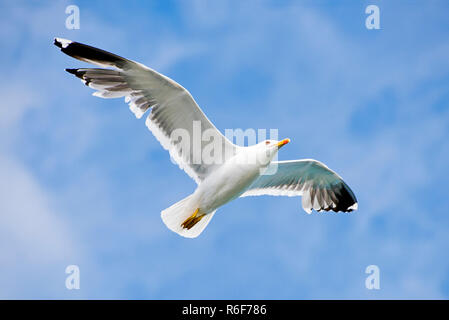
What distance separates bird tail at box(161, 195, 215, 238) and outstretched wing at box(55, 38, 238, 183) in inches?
→ 15.1

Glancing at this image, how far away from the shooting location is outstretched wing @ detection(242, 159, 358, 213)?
760 centimetres

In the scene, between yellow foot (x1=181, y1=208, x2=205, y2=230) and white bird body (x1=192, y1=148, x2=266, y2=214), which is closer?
white bird body (x1=192, y1=148, x2=266, y2=214)

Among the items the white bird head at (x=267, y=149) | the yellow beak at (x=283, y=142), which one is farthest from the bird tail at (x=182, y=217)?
the yellow beak at (x=283, y=142)

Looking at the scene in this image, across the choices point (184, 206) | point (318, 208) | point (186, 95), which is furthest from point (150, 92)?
point (318, 208)

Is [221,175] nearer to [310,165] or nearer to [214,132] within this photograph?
[214,132]

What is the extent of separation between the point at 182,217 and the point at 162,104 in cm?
127

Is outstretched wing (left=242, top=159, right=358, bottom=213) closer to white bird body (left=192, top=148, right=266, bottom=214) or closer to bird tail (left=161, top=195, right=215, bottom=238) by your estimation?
white bird body (left=192, top=148, right=266, bottom=214)

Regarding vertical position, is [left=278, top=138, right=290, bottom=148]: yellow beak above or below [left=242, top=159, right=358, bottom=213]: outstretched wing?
above

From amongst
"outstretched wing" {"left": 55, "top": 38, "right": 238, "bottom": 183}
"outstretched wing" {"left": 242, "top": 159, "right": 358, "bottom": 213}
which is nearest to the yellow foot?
"outstretched wing" {"left": 55, "top": 38, "right": 238, "bottom": 183}

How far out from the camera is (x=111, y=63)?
6562 millimetres

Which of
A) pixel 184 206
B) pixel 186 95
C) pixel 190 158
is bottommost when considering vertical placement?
pixel 184 206

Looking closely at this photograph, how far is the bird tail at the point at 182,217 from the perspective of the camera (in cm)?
685

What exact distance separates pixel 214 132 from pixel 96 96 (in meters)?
1.32

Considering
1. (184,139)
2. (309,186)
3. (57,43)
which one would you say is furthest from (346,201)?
(57,43)
